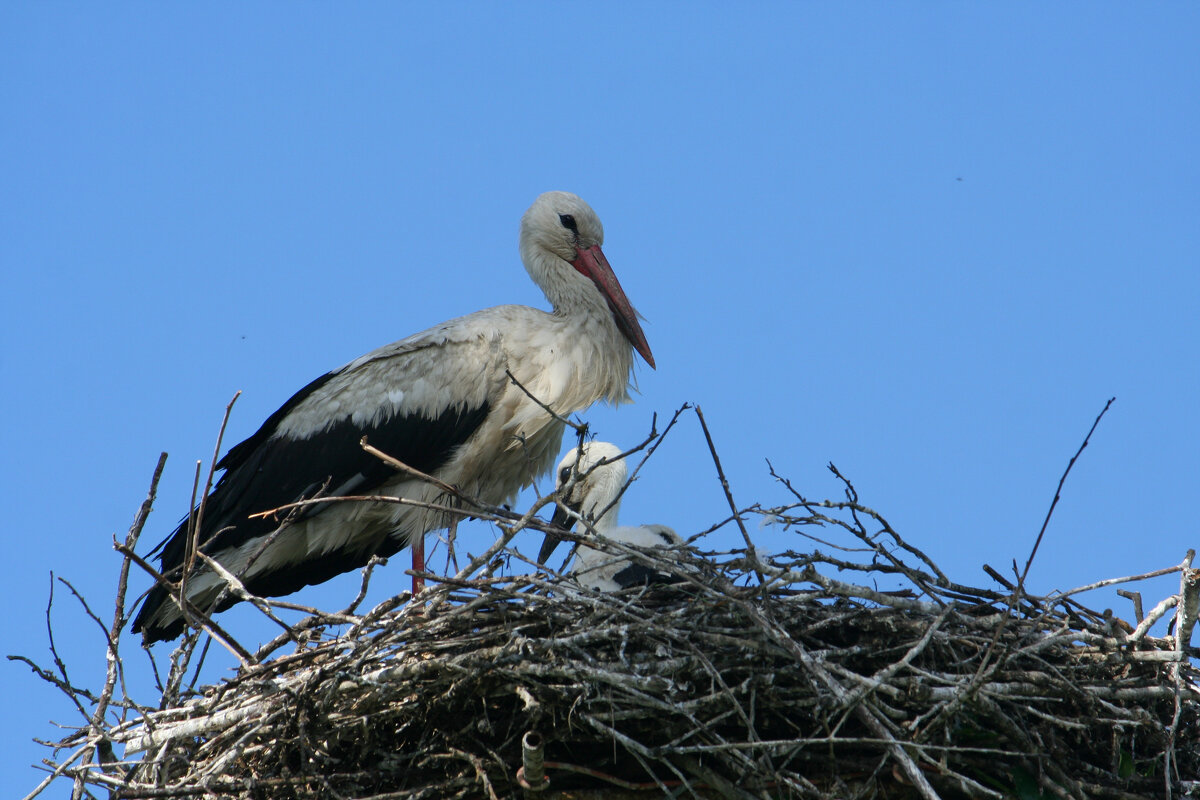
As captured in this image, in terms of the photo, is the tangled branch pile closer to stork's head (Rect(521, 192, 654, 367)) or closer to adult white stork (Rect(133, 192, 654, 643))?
adult white stork (Rect(133, 192, 654, 643))

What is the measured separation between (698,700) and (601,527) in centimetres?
171

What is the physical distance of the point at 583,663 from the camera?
354 centimetres

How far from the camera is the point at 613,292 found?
619 cm

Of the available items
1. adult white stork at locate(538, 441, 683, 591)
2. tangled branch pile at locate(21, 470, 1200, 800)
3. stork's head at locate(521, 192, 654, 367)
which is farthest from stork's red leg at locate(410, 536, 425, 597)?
→ tangled branch pile at locate(21, 470, 1200, 800)

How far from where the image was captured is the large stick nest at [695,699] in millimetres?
→ 3494

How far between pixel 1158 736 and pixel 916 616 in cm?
68

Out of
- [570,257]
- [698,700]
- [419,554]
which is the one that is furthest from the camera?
[570,257]

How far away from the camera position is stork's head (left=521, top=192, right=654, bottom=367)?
20.1ft

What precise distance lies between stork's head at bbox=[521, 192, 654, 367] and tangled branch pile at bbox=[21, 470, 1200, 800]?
239 centimetres

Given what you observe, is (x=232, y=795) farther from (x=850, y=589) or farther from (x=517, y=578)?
(x=850, y=589)

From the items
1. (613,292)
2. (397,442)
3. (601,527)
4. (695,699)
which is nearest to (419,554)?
(397,442)

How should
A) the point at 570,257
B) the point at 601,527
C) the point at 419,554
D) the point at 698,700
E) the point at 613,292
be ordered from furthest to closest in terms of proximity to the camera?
the point at 570,257 < the point at 613,292 < the point at 419,554 < the point at 601,527 < the point at 698,700

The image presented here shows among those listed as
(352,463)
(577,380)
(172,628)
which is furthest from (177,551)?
(577,380)

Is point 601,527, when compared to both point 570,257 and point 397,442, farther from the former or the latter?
point 570,257
